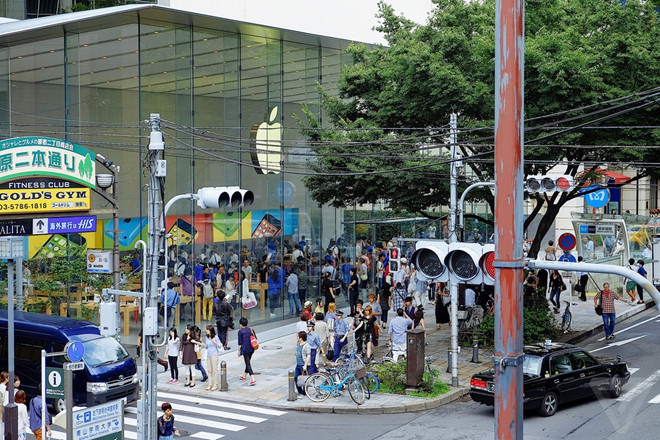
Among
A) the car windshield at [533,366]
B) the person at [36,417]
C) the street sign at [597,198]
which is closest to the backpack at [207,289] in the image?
the person at [36,417]

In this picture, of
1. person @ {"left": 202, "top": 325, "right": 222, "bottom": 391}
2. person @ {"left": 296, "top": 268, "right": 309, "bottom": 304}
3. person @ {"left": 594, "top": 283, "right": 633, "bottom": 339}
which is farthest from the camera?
person @ {"left": 296, "top": 268, "right": 309, "bottom": 304}

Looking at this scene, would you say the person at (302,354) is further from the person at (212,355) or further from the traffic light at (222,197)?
the traffic light at (222,197)

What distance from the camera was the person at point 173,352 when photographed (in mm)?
21719

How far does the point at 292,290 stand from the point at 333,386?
1090 cm

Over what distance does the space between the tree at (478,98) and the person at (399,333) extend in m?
4.36

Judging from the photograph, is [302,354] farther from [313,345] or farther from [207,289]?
[207,289]

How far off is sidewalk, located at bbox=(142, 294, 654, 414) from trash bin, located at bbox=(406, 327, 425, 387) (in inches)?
20.2

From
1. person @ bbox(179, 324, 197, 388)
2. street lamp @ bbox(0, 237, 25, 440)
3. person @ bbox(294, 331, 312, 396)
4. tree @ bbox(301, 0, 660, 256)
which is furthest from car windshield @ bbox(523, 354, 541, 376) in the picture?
street lamp @ bbox(0, 237, 25, 440)

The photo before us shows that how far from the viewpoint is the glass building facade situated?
2430 cm

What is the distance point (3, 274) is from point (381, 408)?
11293 millimetres

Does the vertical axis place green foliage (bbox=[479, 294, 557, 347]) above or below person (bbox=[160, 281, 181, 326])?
below

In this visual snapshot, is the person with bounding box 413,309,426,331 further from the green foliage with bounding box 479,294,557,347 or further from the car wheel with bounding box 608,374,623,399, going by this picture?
the car wheel with bounding box 608,374,623,399

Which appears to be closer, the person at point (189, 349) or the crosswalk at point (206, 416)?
the crosswalk at point (206, 416)

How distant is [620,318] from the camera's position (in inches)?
1222
